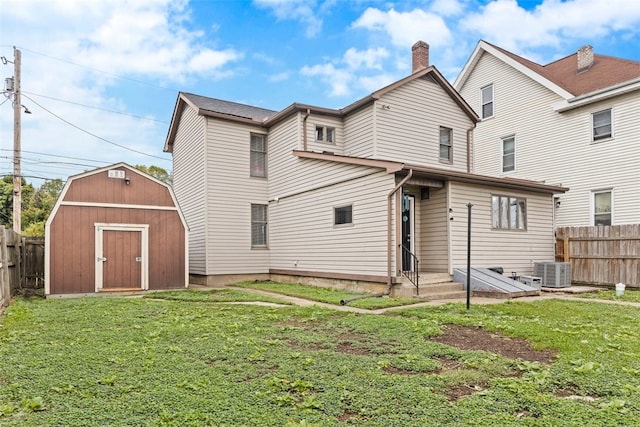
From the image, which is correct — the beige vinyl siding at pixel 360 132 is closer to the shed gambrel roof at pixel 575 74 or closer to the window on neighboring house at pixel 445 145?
the window on neighboring house at pixel 445 145

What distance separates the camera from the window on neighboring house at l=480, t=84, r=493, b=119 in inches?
738

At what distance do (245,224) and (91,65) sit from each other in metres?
15.1

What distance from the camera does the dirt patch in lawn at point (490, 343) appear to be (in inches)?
179

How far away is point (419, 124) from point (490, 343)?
34.2 feet

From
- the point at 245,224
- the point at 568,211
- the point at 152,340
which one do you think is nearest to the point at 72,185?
the point at 245,224

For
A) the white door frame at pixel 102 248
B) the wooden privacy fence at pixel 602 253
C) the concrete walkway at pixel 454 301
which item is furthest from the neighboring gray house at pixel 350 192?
the white door frame at pixel 102 248

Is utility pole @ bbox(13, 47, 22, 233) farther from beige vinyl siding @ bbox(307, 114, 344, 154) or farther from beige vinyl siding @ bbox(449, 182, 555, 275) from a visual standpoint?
beige vinyl siding @ bbox(449, 182, 555, 275)

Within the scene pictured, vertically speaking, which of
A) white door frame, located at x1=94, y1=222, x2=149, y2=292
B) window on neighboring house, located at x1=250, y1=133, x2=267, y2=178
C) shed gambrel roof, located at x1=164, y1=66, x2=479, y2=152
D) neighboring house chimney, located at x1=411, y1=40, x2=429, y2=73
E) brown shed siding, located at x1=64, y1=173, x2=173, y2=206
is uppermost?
neighboring house chimney, located at x1=411, y1=40, x2=429, y2=73

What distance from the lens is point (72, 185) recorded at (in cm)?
1102

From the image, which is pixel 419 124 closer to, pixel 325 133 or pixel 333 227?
pixel 325 133

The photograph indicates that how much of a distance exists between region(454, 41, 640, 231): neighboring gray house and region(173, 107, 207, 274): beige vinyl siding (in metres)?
12.3

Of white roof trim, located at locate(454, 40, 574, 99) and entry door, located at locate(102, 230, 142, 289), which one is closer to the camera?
entry door, located at locate(102, 230, 142, 289)

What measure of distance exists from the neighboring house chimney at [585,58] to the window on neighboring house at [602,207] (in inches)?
229

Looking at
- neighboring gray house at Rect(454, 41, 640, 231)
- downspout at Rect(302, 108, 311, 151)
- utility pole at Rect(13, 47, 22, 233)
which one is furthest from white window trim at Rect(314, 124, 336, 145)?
utility pole at Rect(13, 47, 22, 233)
